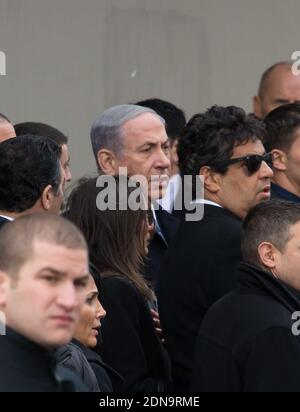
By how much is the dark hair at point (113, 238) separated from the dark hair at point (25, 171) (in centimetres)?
14

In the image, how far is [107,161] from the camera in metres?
5.52

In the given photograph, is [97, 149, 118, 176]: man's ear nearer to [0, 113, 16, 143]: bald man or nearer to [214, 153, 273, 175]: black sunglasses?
[0, 113, 16, 143]: bald man

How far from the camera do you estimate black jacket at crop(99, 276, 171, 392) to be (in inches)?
176

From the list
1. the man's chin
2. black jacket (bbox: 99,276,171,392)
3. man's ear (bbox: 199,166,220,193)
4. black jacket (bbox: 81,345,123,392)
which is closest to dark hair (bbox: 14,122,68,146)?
the man's chin

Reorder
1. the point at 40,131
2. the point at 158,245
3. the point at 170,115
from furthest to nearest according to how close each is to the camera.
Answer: the point at 170,115 < the point at 40,131 < the point at 158,245

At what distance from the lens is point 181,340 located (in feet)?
15.5

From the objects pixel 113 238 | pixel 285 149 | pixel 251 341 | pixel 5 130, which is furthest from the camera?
pixel 285 149

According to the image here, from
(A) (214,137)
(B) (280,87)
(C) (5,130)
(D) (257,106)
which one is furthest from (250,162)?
(D) (257,106)

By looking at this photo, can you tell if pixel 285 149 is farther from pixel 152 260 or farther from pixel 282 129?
pixel 152 260

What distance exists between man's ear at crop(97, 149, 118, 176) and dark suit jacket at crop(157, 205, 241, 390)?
0.78 meters

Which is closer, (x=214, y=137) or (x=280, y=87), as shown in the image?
(x=214, y=137)

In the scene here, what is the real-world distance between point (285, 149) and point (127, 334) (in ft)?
4.64

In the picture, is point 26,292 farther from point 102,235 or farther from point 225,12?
point 225,12

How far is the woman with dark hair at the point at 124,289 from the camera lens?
4.49 metres
